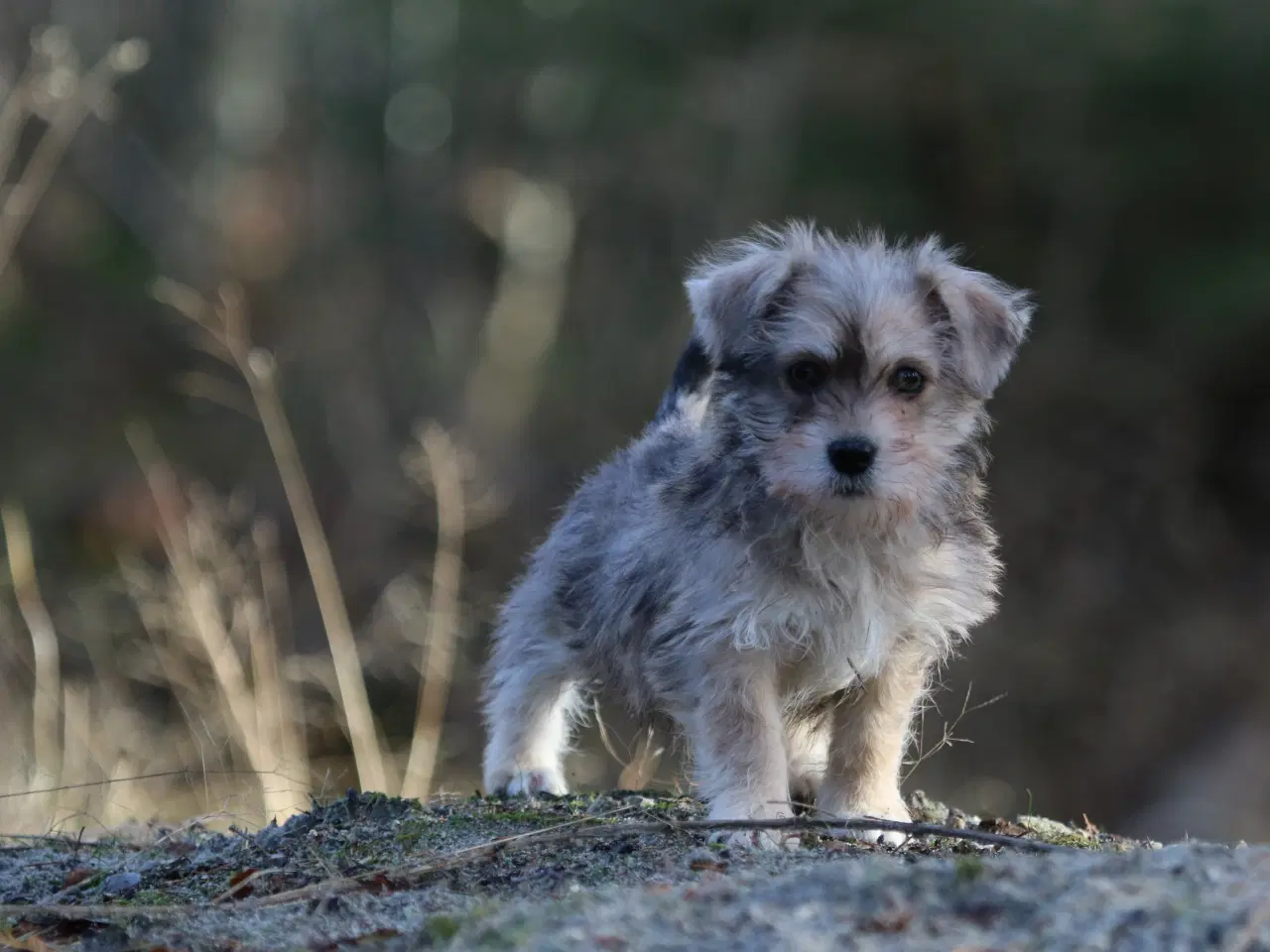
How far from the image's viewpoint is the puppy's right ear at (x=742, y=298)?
18.4ft

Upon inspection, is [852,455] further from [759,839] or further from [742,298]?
[759,839]

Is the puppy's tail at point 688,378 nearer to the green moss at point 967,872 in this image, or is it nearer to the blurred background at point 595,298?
the green moss at point 967,872

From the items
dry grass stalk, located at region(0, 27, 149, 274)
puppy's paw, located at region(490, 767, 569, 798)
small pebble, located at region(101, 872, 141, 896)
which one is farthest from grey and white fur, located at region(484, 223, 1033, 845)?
dry grass stalk, located at region(0, 27, 149, 274)

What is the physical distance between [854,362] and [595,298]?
14.5 m

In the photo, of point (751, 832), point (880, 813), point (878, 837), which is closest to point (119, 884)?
point (751, 832)

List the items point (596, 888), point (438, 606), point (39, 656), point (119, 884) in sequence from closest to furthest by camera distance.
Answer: point (596, 888)
point (119, 884)
point (39, 656)
point (438, 606)

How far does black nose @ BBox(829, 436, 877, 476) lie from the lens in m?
5.12

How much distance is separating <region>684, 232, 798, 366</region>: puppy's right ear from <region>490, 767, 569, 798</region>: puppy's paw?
2.20m

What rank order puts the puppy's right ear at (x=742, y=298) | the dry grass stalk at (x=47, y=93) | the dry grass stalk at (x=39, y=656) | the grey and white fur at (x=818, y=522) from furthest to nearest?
the dry grass stalk at (x=39, y=656) < the dry grass stalk at (x=47, y=93) < the puppy's right ear at (x=742, y=298) < the grey and white fur at (x=818, y=522)

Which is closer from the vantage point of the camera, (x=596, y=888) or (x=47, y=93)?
(x=596, y=888)

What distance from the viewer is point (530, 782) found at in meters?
7.12

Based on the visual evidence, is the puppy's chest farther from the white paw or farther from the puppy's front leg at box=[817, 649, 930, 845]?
the white paw

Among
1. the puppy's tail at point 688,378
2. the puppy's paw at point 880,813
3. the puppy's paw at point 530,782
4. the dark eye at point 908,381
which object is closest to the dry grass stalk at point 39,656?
the puppy's paw at point 530,782

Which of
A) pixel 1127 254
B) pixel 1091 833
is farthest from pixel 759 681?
pixel 1127 254
